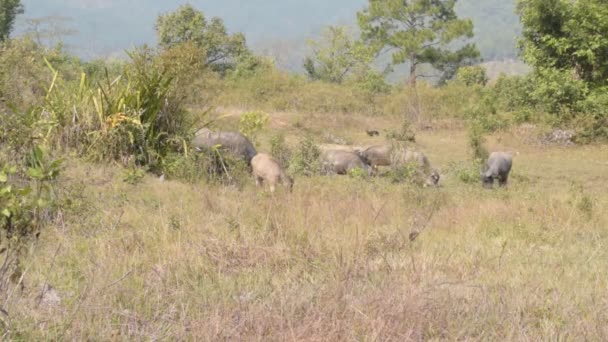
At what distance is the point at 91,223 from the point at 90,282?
2358 mm

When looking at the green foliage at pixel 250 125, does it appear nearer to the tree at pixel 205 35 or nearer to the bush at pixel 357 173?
the bush at pixel 357 173

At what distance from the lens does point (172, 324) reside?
3188mm

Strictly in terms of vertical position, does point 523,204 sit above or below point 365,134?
above

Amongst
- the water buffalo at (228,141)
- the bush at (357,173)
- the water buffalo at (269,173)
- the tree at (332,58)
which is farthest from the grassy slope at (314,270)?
the tree at (332,58)

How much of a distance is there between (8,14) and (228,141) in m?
35.7

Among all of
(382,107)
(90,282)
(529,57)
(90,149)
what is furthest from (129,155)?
(382,107)

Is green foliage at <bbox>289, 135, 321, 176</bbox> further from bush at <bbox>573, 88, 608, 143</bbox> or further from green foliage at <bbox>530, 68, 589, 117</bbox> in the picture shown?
green foliage at <bbox>530, 68, 589, 117</bbox>

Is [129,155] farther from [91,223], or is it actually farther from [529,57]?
[529,57]

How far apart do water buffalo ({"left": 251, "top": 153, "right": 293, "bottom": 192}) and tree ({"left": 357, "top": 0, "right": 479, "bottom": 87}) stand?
92.2 ft

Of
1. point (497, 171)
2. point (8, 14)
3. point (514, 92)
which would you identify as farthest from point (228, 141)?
point (8, 14)

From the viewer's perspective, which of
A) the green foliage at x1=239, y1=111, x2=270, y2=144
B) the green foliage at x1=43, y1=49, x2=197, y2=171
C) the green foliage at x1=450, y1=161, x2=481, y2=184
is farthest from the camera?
the green foliage at x1=239, y1=111, x2=270, y2=144

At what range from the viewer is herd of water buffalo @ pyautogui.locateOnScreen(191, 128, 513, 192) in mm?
9625

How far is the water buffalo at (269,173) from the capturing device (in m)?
9.30

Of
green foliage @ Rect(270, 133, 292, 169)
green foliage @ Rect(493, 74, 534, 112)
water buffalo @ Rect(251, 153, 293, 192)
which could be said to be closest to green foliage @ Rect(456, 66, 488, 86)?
green foliage @ Rect(493, 74, 534, 112)
